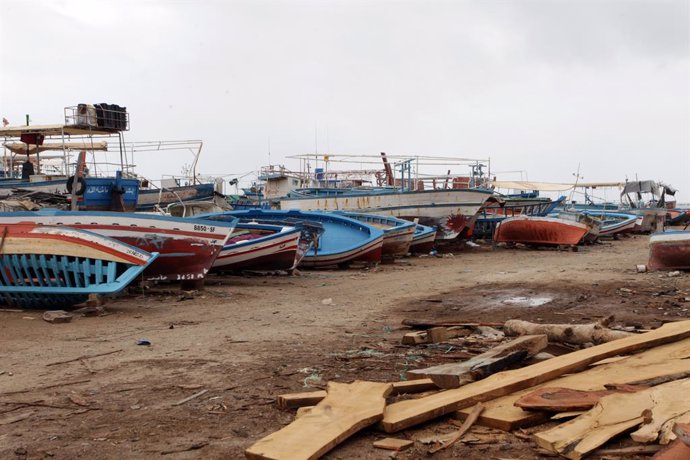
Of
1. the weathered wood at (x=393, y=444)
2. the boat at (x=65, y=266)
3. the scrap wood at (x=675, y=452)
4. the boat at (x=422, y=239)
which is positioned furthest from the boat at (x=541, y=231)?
the scrap wood at (x=675, y=452)

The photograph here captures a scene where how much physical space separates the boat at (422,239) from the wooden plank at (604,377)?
53.0 ft

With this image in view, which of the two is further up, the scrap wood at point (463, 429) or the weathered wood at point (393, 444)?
the scrap wood at point (463, 429)

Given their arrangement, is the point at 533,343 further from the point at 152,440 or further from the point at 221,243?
the point at 221,243

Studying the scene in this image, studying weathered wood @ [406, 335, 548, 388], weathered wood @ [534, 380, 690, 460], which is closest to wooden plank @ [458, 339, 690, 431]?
weathered wood @ [534, 380, 690, 460]

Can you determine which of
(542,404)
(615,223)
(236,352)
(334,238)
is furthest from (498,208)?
(542,404)

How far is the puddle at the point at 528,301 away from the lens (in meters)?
9.76

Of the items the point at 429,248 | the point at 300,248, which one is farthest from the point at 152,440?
the point at 429,248

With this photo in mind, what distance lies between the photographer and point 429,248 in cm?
2278

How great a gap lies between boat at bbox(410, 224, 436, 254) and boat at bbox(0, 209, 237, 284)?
10413mm

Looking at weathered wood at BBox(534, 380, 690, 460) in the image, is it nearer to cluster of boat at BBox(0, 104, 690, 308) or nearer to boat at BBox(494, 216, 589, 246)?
cluster of boat at BBox(0, 104, 690, 308)

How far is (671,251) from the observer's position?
14.3 meters

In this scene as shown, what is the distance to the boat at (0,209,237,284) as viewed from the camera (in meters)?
11.0

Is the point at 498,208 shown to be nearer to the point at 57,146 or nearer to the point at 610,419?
the point at 57,146

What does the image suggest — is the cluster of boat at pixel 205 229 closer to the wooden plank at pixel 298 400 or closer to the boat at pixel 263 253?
the boat at pixel 263 253
